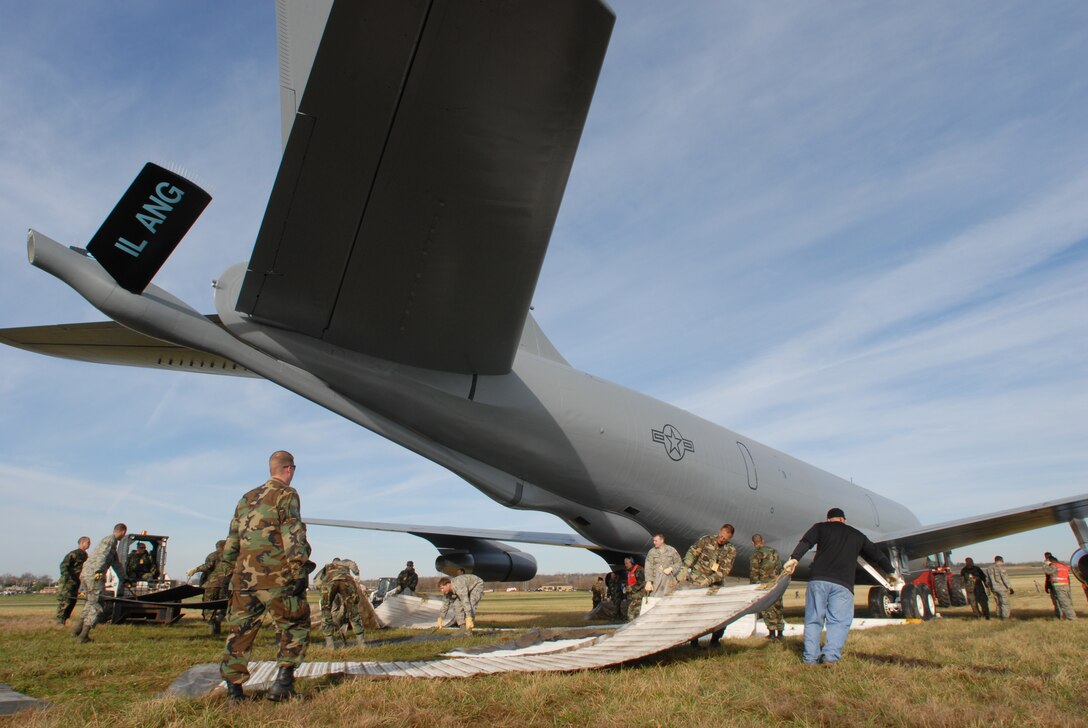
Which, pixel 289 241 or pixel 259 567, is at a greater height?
pixel 289 241

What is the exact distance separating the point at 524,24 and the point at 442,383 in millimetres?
3690

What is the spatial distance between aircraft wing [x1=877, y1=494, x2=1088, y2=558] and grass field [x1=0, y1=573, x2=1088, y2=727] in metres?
5.98

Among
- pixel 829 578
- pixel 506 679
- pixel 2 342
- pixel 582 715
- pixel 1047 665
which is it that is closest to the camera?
pixel 582 715

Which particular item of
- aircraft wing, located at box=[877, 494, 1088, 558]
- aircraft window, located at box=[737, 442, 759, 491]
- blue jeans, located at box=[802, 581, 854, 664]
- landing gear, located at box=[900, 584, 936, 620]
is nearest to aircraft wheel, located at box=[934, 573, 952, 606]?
aircraft wing, located at box=[877, 494, 1088, 558]

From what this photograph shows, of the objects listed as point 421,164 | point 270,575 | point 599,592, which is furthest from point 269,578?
point 599,592

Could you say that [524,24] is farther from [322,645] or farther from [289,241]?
[322,645]

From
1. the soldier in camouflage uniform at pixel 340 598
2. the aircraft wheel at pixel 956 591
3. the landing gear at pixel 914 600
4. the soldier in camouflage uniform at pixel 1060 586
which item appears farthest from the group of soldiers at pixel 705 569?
the aircraft wheel at pixel 956 591

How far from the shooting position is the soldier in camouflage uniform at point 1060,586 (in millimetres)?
11000

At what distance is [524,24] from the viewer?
142 inches

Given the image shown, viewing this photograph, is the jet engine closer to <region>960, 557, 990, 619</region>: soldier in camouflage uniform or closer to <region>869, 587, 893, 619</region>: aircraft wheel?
<region>869, 587, 893, 619</region>: aircraft wheel

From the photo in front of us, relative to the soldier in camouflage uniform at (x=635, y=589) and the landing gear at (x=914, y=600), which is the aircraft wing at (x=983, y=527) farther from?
the soldier in camouflage uniform at (x=635, y=589)

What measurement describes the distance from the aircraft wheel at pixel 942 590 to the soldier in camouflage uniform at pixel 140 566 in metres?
17.6

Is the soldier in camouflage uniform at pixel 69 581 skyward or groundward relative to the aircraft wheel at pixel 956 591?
groundward

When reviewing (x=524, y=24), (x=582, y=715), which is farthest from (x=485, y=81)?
(x=582, y=715)
